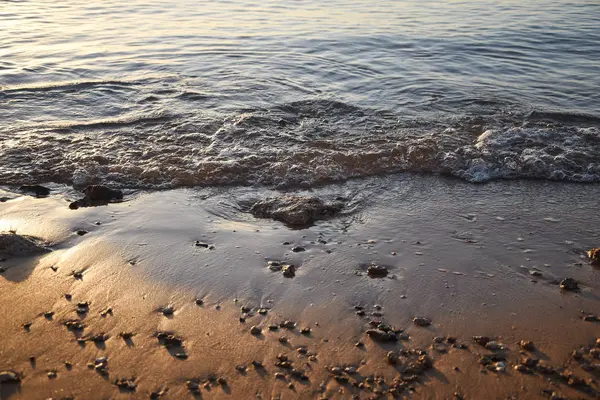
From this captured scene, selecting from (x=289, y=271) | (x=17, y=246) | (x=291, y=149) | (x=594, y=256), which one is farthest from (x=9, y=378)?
(x=291, y=149)

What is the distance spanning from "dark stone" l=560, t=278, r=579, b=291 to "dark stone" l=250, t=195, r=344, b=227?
6.19 ft

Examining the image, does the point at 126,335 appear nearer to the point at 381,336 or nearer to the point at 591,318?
the point at 381,336

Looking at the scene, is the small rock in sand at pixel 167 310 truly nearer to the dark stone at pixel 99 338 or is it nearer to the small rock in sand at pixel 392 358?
the dark stone at pixel 99 338

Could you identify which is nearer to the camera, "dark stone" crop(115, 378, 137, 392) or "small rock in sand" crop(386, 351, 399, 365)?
"dark stone" crop(115, 378, 137, 392)

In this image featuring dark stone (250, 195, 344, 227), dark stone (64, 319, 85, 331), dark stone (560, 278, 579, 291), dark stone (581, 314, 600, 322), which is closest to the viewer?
dark stone (64, 319, 85, 331)

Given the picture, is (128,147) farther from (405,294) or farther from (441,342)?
(441,342)

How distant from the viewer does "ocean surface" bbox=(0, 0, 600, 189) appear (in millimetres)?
6066

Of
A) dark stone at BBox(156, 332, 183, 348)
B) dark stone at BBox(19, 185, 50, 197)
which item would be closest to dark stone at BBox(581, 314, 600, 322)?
dark stone at BBox(156, 332, 183, 348)

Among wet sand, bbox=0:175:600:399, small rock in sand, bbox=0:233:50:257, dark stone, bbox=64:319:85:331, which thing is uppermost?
small rock in sand, bbox=0:233:50:257

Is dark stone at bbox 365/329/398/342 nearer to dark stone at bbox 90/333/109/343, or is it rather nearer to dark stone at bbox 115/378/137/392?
dark stone at bbox 115/378/137/392

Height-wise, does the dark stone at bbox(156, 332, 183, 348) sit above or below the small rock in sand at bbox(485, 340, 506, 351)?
above

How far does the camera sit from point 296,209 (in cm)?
480

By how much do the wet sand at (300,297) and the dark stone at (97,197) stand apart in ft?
0.51

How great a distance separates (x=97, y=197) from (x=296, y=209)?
1.80 metres
